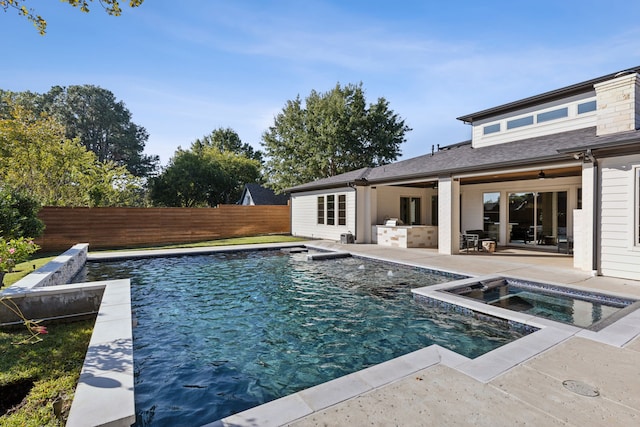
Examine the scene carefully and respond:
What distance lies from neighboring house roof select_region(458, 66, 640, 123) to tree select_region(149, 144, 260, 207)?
2452cm

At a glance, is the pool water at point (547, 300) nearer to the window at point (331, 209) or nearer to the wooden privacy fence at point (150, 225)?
the window at point (331, 209)

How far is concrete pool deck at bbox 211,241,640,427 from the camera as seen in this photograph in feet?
7.94

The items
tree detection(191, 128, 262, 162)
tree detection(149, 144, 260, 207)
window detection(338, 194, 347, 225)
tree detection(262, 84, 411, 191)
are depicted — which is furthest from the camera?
tree detection(191, 128, 262, 162)

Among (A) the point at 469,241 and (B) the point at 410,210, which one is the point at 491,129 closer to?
(A) the point at 469,241

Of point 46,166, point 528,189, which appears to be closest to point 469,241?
point 528,189

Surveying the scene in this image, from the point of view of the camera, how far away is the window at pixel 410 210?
52.2ft

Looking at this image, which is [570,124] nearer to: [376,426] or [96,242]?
[376,426]

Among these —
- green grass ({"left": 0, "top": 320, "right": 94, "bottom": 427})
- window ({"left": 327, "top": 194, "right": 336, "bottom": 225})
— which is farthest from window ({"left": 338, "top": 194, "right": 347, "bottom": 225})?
green grass ({"left": 0, "top": 320, "right": 94, "bottom": 427})

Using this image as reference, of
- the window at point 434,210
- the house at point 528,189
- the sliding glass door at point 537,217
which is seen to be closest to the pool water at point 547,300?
the house at point 528,189

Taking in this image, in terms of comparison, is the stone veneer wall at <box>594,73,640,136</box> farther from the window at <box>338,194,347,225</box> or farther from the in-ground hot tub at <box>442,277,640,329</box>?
the window at <box>338,194,347,225</box>

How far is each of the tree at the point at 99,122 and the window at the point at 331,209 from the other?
3068cm

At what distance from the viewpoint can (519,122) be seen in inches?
479

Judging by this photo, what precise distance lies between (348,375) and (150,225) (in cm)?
1575

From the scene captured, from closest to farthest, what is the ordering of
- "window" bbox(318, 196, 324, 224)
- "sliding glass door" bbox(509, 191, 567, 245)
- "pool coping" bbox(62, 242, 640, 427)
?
"pool coping" bbox(62, 242, 640, 427), "sliding glass door" bbox(509, 191, 567, 245), "window" bbox(318, 196, 324, 224)
